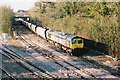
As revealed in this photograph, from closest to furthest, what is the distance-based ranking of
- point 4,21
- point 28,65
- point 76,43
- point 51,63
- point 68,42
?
point 28,65 < point 51,63 < point 76,43 < point 68,42 < point 4,21

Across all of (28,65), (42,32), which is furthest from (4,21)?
(28,65)

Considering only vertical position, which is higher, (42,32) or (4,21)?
(4,21)

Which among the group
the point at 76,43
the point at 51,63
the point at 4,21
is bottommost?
the point at 51,63

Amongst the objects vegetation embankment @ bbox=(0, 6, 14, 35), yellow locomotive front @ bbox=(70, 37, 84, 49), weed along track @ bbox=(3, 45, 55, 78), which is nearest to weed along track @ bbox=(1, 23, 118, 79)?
weed along track @ bbox=(3, 45, 55, 78)

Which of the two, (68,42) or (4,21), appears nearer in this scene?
(68,42)

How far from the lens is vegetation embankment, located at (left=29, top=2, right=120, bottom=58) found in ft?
81.3

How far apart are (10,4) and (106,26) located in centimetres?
2988

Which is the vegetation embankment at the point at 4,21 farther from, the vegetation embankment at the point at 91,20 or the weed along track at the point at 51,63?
the weed along track at the point at 51,63

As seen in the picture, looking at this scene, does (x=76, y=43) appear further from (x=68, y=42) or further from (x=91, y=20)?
(x=91, y=20)

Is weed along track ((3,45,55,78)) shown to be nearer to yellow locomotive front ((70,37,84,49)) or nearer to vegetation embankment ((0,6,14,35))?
yellow locomotive front ((70,37,84,49))

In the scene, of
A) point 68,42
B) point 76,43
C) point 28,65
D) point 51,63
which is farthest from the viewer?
point 68,42

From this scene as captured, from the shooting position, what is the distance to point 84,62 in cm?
2277

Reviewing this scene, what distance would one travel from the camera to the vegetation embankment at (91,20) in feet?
81.3

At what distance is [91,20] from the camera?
3080 cm
